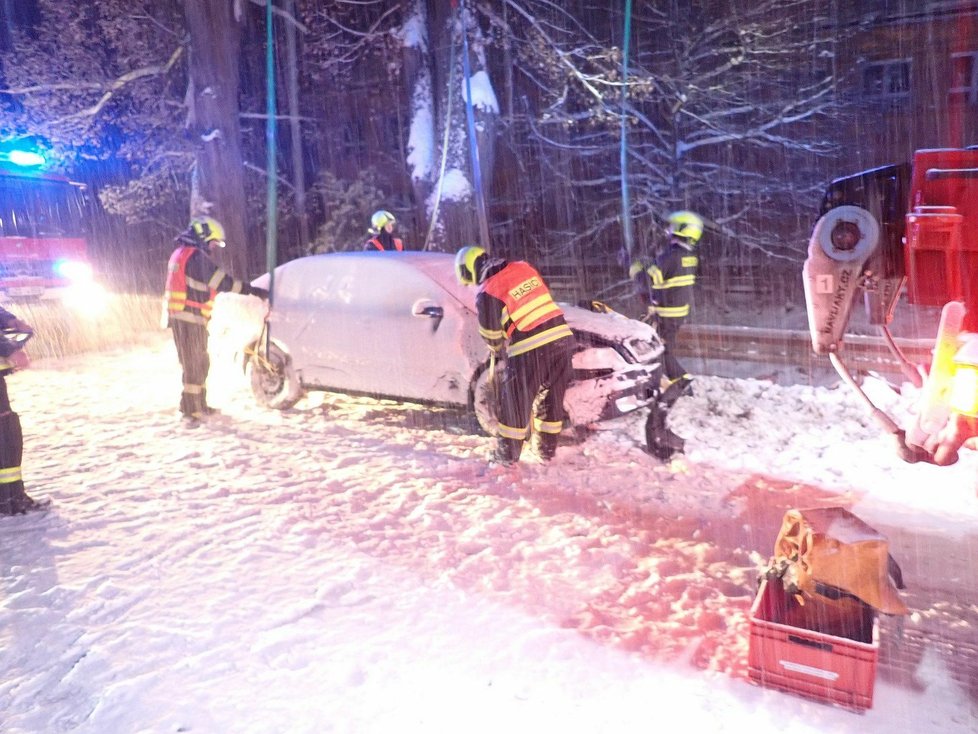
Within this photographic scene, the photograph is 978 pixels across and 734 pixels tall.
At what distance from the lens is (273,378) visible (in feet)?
25.5

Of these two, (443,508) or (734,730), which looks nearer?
(734,730)

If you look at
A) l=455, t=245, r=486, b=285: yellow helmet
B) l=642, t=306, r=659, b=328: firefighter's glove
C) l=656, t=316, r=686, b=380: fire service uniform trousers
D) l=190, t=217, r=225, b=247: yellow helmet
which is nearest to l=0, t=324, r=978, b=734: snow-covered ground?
l=656, t=316, r=686, b=380: fire service uniform trousers

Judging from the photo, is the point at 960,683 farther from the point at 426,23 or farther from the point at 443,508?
the point at 426,23

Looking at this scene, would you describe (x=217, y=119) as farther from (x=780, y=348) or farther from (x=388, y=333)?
(x=780, y=348)

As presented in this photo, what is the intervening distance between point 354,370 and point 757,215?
11173 millimetres

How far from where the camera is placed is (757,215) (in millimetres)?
15289

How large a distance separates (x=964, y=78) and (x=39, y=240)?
17.3 metres

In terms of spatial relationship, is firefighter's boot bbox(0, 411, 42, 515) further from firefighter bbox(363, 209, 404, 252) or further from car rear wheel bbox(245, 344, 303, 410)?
firefighter bbox(363, 209, 404, 252)

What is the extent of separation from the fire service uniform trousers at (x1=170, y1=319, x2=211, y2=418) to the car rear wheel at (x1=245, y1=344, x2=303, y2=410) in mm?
529

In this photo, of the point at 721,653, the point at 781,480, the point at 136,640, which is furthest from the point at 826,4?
the point at 136,640

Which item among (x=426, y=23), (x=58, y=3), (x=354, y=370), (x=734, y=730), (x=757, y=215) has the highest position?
(x=58, y=3)

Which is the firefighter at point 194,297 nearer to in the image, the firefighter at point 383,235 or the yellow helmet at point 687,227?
the firefighter at point 383,235

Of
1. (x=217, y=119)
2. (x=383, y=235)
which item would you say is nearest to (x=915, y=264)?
(x=383, y=235)

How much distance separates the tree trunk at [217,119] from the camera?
1259 centimetres
